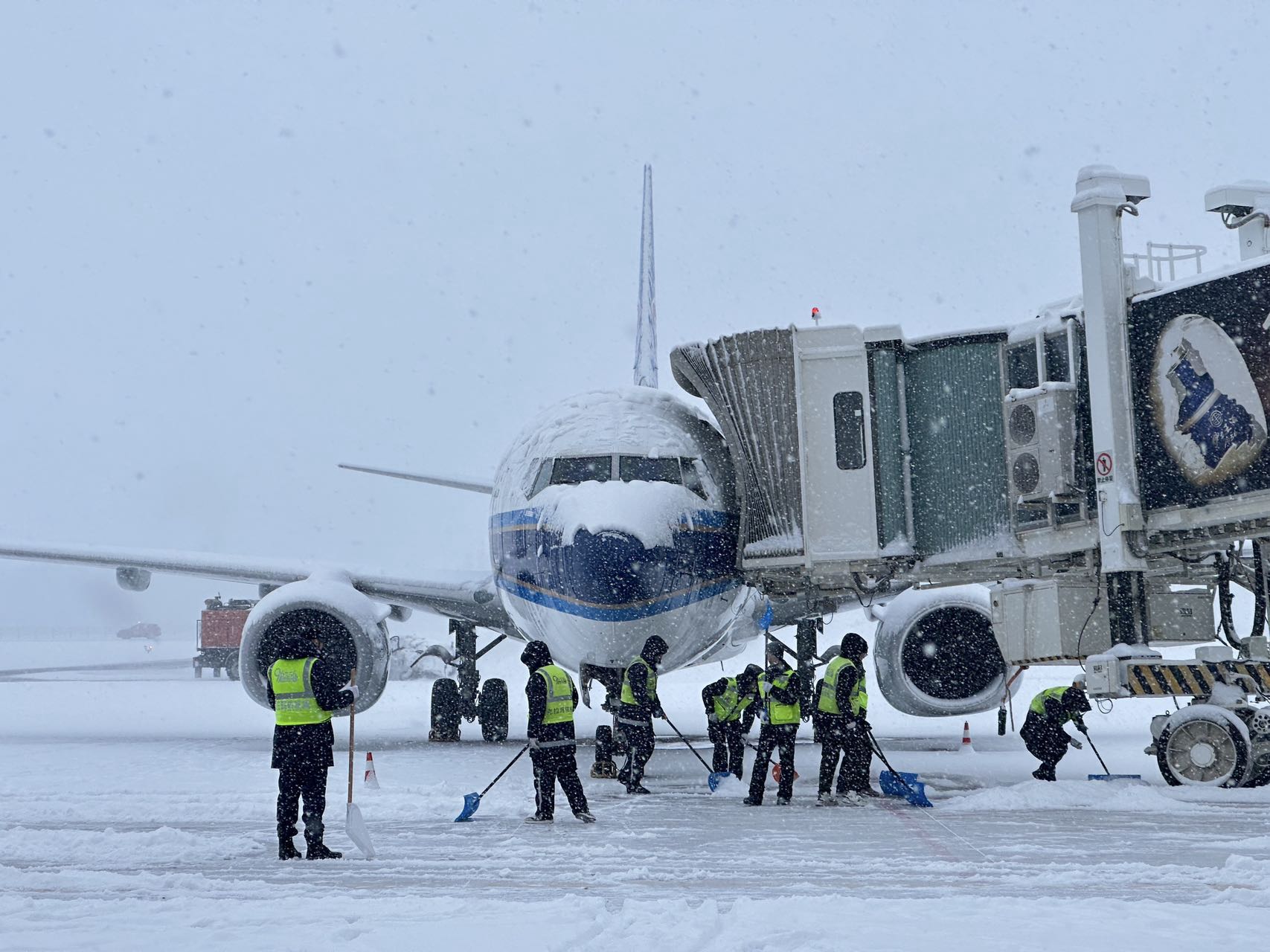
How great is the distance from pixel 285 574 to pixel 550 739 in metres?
8.83

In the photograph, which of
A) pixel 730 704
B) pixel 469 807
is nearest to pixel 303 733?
pixel 469 807

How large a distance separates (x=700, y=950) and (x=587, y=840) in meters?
3.05

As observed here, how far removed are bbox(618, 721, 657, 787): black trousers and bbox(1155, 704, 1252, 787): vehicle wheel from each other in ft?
13.4

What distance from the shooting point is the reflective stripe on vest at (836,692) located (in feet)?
31.7

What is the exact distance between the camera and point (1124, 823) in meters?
7.93

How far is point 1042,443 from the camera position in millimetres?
10750

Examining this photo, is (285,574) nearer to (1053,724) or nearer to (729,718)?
(729,718)

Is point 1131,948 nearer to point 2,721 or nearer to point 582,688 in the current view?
point 582,688

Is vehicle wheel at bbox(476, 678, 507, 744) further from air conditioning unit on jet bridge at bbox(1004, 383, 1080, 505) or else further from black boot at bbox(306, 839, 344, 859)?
black boot at bbox(306, 839, 344, 859)

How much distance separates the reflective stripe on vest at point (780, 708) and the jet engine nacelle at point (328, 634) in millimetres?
5713

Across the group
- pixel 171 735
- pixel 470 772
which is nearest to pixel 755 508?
pixel 470 772

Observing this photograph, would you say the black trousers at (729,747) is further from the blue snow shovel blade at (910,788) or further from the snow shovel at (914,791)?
the snow shovel at (914,791)

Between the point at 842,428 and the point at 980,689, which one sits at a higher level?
the point at 842,428

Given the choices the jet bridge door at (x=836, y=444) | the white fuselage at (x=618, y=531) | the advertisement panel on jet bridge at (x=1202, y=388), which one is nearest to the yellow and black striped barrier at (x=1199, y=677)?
the advertisement panel on jet bridge at (x=1202, y=388)
